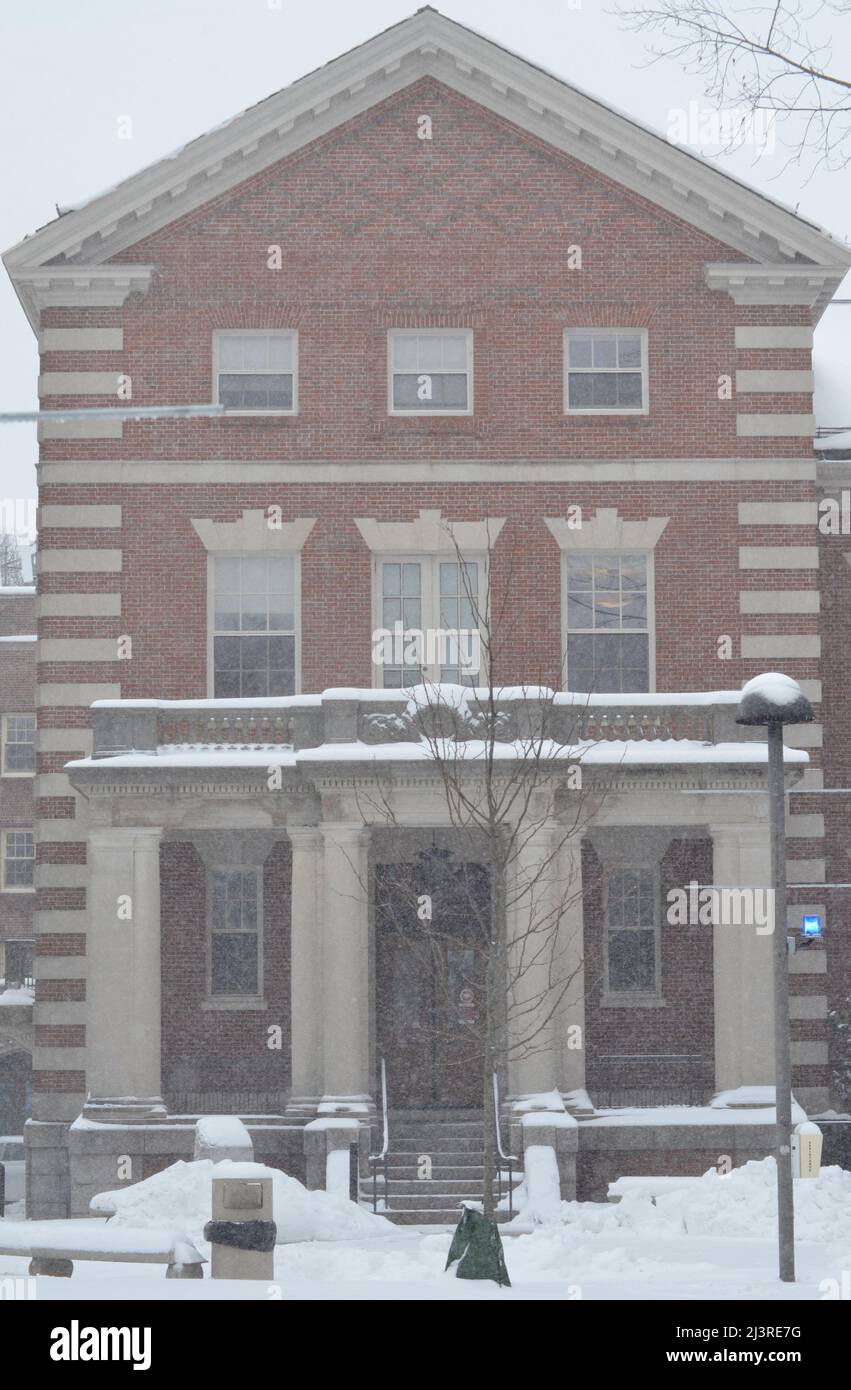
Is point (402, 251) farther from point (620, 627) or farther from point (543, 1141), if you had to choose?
point (543, 1141)

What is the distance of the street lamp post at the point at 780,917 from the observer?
14.7m

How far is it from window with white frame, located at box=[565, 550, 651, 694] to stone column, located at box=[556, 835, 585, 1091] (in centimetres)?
293

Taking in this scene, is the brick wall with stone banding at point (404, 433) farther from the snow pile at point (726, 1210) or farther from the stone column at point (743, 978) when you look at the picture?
the snow pile at point (726, 1210)

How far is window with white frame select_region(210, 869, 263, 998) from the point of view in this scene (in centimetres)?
2633

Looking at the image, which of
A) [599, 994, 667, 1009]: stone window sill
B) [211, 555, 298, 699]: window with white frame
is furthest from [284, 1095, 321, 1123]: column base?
[211, 555, 298, 699]: window with white frame

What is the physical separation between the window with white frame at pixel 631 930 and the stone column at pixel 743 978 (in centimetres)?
202

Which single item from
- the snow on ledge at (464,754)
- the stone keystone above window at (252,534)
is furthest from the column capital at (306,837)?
the stone keystone above window at (252,534)

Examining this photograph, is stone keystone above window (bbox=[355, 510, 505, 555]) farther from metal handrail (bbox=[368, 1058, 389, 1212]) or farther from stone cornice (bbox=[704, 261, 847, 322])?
metal handrail (bbox=[368, 1058, 389, 1212])

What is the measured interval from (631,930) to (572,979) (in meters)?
3.05

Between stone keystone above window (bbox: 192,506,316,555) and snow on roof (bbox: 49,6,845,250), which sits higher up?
snow on roof (bbox: 49,6,845,250)

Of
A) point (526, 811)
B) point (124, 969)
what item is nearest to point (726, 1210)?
point (526, 811)

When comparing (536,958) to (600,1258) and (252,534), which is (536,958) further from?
(252,534)

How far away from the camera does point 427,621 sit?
26.5m

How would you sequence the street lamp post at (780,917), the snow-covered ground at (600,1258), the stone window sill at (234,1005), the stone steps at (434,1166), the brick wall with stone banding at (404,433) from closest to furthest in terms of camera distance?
the snow-covered ground at (600,1258) < the street lamp post at (780,917) < the stone steps at (434,1166) < the stone window sill at (234,1005) < the brick wall with stone banding at (404,433)
